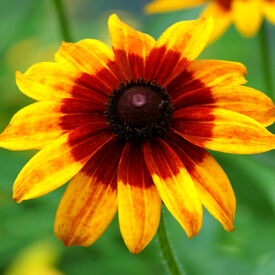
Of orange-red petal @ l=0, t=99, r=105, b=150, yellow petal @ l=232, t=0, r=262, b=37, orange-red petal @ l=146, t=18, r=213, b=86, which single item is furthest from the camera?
yellow petal @ l=232, t=0, r=262, b=37

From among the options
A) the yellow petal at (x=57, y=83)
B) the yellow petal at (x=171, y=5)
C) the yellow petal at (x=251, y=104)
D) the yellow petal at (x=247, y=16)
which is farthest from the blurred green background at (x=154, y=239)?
the yellow petal at (x=57, y=83)

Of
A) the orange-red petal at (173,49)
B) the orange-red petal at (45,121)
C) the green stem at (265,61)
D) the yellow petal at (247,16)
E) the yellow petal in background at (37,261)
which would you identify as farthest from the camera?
the yellow petal in background at (37,261)

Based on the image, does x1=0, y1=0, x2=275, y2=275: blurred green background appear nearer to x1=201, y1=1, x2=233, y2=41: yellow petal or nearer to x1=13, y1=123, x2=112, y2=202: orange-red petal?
x1=201, y1=1, x2=233, y2=41: yellow petal

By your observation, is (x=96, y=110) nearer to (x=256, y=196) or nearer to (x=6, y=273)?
(x=256, y=196)

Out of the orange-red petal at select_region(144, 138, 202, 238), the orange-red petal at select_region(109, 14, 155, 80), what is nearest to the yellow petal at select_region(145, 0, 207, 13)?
the orange-red petal at select_region(109, 14, 155, 80)

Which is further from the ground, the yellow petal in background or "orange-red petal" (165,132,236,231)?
"orange-red petal" (165,132,236,231)

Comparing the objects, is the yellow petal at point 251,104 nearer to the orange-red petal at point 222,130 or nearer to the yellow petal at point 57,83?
the orange-red petal at point 222,130

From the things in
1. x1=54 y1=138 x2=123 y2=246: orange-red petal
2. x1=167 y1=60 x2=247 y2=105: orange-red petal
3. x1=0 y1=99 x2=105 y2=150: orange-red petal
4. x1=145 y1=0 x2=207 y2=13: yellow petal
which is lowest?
x1=145 y1=0 x2=207 y2=13: yellow petal
